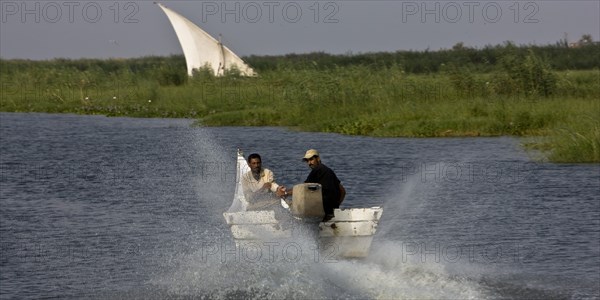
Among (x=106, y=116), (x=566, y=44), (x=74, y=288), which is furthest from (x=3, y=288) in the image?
(x=566, y=44)

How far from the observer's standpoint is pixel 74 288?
16250mm

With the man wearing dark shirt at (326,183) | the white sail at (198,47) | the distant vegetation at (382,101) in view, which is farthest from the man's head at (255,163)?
the white sail at (198,47)

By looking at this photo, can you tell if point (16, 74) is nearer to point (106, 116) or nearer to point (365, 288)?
point (106, 116)

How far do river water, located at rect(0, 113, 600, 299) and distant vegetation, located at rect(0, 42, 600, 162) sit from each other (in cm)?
97

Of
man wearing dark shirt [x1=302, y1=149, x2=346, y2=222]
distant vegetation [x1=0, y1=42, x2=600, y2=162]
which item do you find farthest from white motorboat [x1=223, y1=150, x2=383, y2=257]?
distant vegetation [x1=0, y1=42, x2=600, y2=162]

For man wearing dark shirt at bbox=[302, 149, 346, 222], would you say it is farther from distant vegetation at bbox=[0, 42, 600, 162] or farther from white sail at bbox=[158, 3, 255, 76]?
white sail at bbox=[158, 3, 255, 76]

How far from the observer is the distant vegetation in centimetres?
3419

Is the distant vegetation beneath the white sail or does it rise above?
beneath

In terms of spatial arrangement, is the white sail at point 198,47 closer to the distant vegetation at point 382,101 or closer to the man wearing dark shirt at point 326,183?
the distant vegetation at point 382,101

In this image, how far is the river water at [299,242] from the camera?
15.8m

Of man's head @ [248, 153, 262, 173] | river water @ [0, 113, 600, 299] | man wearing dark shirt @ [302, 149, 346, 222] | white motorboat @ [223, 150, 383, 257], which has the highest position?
man's head @ [248, 153, 262, 173]

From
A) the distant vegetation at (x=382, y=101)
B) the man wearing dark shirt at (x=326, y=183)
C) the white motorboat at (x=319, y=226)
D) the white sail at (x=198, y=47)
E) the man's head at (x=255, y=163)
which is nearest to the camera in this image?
the white motorboat at (x=319, y=226)

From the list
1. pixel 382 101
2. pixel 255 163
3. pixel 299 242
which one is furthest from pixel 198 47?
pixel 299 242

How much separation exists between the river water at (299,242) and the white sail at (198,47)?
30929 mm
